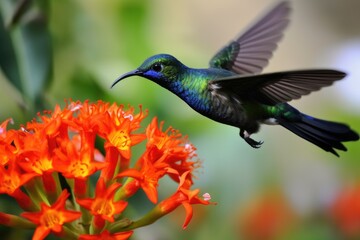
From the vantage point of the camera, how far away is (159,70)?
47.1 inches

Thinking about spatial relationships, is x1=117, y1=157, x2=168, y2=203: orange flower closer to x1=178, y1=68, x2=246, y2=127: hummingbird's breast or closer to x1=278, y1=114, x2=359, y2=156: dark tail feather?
x1=178, y1=68, x2=246, y2=127: hummingbird's breast

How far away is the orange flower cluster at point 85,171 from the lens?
1.19 meters

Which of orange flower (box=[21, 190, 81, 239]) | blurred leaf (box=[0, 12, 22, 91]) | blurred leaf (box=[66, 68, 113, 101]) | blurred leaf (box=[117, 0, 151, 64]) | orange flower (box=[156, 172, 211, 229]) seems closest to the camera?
orange flower (box=[21, 190, 81, 239])

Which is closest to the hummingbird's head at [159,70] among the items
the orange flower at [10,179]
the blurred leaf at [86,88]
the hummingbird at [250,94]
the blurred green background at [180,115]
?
the hummingbird at [250,94]

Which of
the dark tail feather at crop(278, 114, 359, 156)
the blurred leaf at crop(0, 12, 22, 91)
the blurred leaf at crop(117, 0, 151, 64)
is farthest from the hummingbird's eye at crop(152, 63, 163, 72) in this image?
the blurred leaf at crop(117, 0, 151, 64)

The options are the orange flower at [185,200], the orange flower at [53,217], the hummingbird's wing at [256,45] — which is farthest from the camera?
the hummingbird's wing at [256,45]

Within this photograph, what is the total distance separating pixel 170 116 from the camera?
2.62 metres

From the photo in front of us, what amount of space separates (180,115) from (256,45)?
3.56 feet

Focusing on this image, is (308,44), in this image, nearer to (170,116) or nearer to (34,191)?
(170,116)

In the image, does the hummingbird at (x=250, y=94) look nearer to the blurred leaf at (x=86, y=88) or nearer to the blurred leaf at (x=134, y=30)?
the blurred leaf at (x=86, y=88)

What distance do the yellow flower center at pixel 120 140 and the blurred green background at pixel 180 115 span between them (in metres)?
0.55

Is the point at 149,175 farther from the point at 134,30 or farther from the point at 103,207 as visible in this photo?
the point at 134,30

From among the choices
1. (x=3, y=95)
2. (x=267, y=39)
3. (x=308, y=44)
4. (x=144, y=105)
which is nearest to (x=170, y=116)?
(x=144, y=105)

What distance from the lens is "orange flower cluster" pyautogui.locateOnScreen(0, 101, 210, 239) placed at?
1.19m
